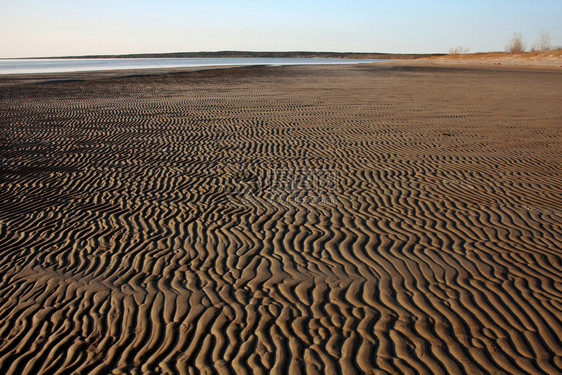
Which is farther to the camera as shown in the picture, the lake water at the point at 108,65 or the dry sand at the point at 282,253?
the lake water at the point at 108,65

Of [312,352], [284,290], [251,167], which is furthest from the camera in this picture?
[251,167]

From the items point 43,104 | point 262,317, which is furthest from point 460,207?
point 43,104

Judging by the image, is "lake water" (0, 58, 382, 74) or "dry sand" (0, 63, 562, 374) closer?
"dry sand" (0, 63, 562, 374)

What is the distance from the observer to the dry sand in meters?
4.62

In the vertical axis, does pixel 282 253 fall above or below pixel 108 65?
above

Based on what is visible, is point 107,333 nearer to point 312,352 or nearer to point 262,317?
point 262,317

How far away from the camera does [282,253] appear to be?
6.77 m

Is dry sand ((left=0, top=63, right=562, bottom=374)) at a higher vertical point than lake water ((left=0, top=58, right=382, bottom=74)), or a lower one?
higher

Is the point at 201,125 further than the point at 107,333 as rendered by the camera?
Yes

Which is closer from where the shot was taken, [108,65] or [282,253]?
[282,253]

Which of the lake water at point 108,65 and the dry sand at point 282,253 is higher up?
the dry sand at point 282,253

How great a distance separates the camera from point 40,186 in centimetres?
992

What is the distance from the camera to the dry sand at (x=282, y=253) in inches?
182

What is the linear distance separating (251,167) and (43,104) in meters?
15.8
